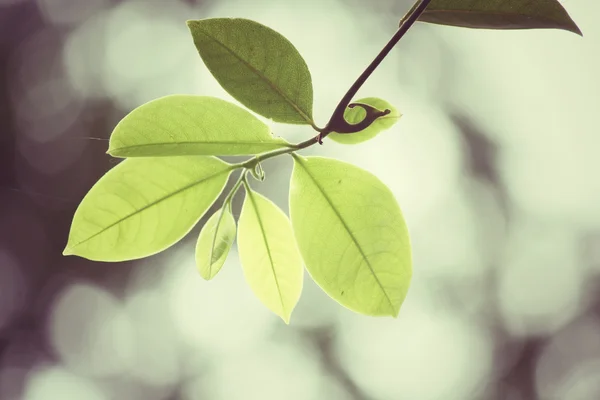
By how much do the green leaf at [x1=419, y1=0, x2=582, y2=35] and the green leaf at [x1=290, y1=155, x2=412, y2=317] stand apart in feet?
0.55

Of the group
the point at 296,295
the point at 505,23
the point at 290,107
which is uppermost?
the point at 505,23

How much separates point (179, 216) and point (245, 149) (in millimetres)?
125

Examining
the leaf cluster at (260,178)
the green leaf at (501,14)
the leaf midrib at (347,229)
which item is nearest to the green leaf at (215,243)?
the leaf cluster at (260,178)

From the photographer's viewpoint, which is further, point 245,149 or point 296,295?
point 296,295

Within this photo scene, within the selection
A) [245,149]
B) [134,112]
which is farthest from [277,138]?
[134,112]

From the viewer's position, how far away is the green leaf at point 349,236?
1.85 ft

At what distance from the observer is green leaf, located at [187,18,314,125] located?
47 centimetres

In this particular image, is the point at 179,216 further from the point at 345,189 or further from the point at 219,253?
the point at 345,189

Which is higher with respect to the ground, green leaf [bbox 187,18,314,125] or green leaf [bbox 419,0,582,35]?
green leaf [bbox 419,0,582,35]

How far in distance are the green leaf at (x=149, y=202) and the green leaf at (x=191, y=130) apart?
6 centimetres

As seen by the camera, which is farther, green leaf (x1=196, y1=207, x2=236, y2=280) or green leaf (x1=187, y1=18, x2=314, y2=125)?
green leaf (x1=196, y1=207, x2=236, y2=280)

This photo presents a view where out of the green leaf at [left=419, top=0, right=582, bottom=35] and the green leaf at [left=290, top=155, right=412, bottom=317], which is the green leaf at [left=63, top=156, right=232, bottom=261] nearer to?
the green leaf at [left=290, top=155, right=412, bottom=317]

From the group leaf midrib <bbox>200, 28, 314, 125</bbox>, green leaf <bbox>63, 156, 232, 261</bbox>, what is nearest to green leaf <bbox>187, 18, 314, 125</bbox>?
leaf midrib <bbox>200, 28, 314, 125</bbox>

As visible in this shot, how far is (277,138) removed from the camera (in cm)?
53
